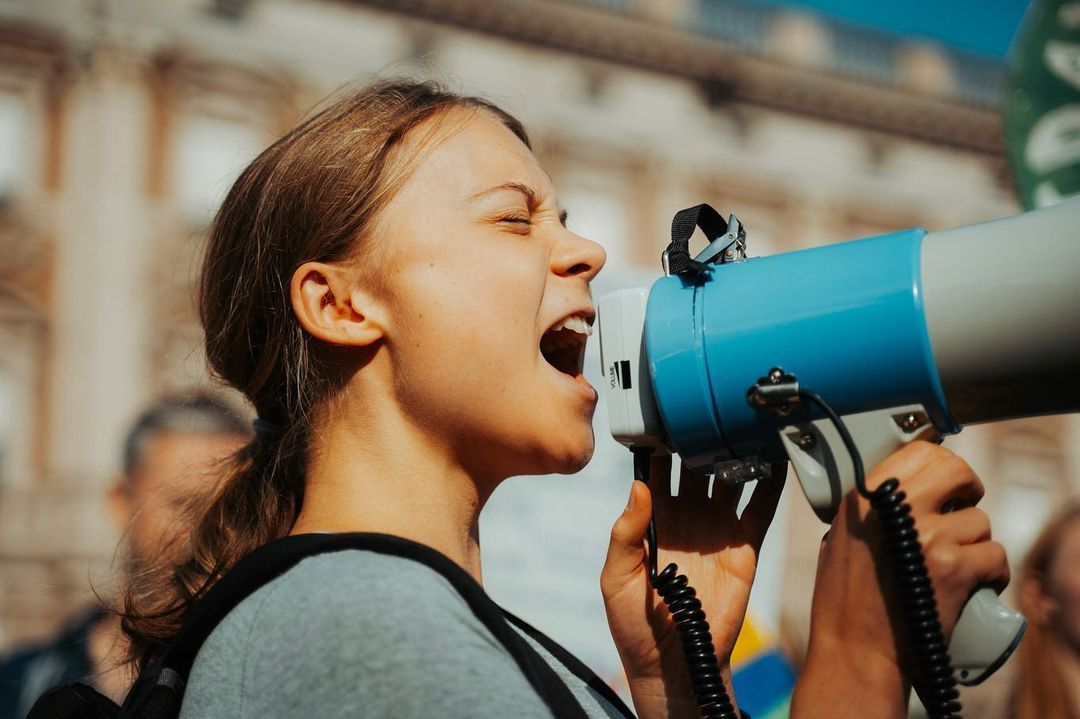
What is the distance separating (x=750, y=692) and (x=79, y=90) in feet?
24.4

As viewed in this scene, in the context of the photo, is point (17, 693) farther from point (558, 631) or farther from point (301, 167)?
point (301, 167)

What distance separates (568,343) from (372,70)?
5.50m

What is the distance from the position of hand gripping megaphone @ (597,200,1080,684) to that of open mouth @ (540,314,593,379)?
0.12 meters

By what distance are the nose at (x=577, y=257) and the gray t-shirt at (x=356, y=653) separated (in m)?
0.55

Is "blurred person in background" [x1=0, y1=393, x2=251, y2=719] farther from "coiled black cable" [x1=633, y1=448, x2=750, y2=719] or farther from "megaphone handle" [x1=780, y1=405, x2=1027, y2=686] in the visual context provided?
"megaphone handle" [x1=780, y1=405, x2=1027, y2=686]

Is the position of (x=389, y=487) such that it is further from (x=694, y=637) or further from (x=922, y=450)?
(x=922, y=450)

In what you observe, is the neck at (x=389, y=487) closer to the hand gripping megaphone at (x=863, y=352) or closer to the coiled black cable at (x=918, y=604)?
the hand gripping megaphone at (x=863, y=352)

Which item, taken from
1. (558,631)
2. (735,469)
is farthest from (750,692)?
(735,469)

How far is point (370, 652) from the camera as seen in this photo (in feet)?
3.65

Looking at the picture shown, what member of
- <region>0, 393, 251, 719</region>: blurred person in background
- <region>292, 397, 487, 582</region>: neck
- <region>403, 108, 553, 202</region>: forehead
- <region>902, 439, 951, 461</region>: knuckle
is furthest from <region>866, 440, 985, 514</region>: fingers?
<region>0, 393, 251, 719</region>: blurred person in background

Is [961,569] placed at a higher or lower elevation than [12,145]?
lower

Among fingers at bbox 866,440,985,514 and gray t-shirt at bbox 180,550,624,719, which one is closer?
gray t-shirt at bbox 180,550,624,719

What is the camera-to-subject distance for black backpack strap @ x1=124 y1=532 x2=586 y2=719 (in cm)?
124

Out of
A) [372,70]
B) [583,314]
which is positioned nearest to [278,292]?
[583,314]
